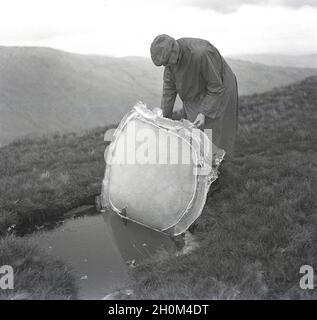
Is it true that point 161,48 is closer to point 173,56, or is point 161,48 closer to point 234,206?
point 173,56

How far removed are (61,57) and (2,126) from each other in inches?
749

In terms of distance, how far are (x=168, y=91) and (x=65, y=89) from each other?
34318 mm

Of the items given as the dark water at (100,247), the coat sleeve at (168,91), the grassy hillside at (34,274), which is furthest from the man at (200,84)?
the grassy hillside at (34,274)

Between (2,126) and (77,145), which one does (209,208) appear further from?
(2,126)

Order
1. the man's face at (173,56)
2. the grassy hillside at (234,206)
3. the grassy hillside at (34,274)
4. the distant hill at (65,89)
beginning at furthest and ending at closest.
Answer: the distant hill at (65,89)
the man's face at (173,56)
the grassy hillside at (234,206)
the grassy hillside at (34,274)

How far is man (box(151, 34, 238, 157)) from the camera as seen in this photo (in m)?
4.41

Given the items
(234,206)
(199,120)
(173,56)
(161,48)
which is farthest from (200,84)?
(234,206)

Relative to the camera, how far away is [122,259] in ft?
13.7

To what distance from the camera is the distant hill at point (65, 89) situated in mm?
32825

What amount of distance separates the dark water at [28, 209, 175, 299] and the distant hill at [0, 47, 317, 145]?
897 inches

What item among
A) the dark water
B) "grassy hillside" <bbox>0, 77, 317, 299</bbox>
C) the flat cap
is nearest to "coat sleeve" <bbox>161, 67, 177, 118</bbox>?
the flat cap

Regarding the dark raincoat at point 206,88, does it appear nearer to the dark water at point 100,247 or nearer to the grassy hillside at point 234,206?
the grassy hillside at point 234,206

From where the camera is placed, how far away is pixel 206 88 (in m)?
4.91

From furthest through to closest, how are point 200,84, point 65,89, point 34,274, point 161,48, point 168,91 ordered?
1. point 65,89
2. point 168,91
3. point 200,84
4. point 161,48
5. point 34,274
